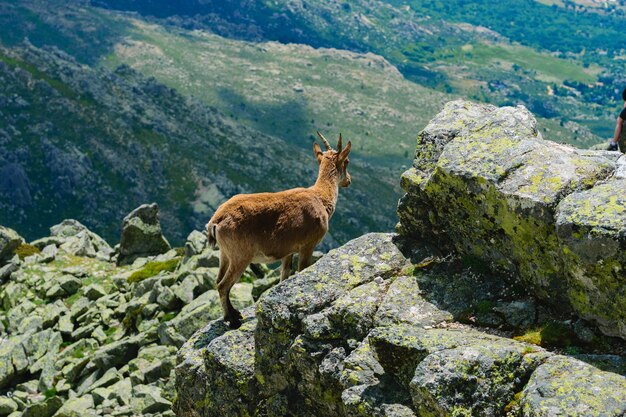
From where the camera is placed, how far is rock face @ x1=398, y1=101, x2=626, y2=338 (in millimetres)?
11938

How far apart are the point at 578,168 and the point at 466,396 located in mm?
5709

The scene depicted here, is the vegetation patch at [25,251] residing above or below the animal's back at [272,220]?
below

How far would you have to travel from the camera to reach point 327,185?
20.7 metres

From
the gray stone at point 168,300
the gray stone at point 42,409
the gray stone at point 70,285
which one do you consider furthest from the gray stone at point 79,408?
the gray stone at point 70,285

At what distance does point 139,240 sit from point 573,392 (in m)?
40.6

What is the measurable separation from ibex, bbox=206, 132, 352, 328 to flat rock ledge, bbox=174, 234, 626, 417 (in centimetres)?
157

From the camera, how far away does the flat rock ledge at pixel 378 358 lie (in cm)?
1130

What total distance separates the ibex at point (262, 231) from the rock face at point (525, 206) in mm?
2916

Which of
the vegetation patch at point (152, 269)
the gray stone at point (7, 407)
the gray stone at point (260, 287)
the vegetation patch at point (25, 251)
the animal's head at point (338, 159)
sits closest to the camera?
the animal's head at point (338, 159)

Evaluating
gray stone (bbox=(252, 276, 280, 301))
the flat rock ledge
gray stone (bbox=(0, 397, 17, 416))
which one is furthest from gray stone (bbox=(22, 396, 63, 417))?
the flat rock ledge

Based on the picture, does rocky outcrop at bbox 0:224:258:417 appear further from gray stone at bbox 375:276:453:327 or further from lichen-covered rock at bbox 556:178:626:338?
lichen-covered rock at bbox 556:178:626:338

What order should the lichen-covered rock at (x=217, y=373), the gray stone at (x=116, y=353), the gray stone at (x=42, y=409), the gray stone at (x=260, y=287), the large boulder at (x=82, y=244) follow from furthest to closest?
the large boulder at (x=82, y=244) < the gray stone at (x=260, y=287) < the gray stone at (x=116, y=353) < the gray stone at (x=42, y=409) < the lichen-covered rock at (x=217, y=373)

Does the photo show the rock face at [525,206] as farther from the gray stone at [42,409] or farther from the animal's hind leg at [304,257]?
the gray stone at [42,409]

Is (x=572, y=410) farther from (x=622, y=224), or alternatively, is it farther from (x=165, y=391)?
(x=165, y=391)
